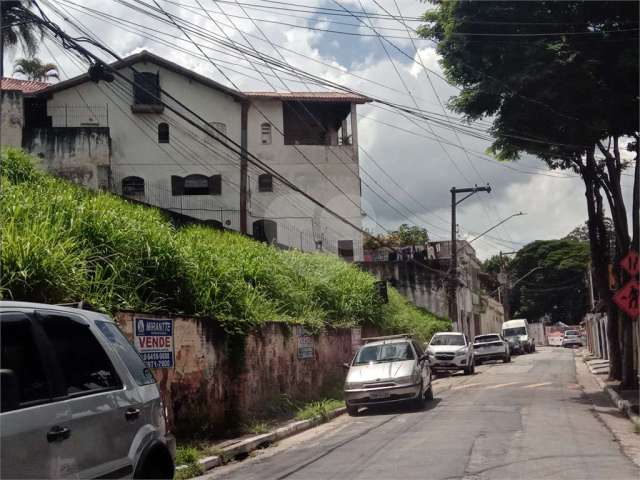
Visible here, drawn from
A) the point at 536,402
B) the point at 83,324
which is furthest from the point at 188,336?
the point at 536,402

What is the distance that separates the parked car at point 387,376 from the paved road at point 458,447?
0.41 metres

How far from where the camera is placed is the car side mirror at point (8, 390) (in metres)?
3.81

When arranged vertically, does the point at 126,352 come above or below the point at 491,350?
above

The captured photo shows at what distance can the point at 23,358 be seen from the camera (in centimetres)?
434

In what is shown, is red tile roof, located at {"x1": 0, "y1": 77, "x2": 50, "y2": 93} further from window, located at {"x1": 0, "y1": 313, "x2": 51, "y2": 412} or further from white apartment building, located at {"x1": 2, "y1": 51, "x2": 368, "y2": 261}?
window, located at {"x1": 0, "y1": 313, "x2": 51, "y2": 412}

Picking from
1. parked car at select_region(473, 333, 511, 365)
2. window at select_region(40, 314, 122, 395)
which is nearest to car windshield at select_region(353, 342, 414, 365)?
window at select_region(40, 314, 122, 395)

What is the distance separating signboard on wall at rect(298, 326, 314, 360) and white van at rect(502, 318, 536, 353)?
1393 inches

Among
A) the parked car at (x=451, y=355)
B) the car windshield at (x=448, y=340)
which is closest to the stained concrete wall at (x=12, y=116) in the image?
the car windshield at (x=448, y=340)

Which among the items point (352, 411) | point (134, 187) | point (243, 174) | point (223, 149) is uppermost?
point (223, 149)

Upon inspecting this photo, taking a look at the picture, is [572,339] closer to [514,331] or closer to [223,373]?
[514,331]

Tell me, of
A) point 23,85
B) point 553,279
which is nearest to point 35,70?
point 23,85

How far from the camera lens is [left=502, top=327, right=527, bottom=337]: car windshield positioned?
5362 cm

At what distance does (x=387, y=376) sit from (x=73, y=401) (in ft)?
40.2

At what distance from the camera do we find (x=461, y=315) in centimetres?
5159
